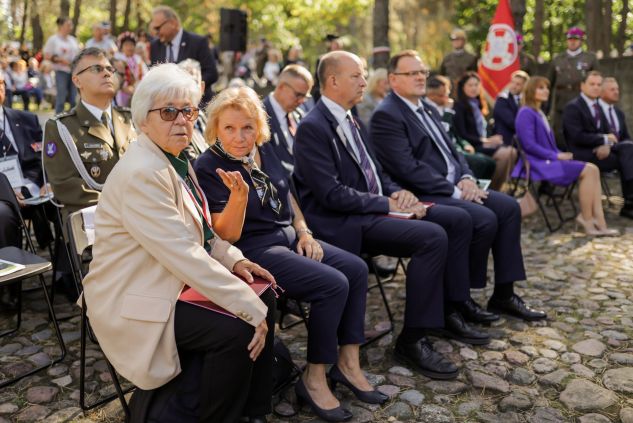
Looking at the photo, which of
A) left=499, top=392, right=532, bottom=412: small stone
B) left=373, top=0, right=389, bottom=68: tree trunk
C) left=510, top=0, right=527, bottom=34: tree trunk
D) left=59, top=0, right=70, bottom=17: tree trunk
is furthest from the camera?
left=59, top=0, right=70, bottom=17: tree trunk

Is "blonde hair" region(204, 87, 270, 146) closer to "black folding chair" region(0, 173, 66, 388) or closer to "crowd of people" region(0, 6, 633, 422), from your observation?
"crowd of people" region(0, 6, 633, 422)

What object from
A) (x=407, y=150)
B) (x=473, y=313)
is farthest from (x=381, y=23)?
(x=473, y=313)

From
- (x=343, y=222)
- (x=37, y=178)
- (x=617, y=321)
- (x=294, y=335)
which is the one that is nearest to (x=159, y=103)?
(x=343, y=222)

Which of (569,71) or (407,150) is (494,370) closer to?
(407,150)

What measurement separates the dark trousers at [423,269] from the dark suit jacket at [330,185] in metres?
0.24

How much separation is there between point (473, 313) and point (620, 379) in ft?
3.40

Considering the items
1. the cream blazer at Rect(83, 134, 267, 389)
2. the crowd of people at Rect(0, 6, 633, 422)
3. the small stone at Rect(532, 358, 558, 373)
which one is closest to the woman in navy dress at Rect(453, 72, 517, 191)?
the crowd of people at Rect(0, 6, 633, 422)

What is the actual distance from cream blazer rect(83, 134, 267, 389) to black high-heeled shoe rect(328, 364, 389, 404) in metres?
0.91

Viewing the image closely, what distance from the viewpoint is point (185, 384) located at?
272 cm

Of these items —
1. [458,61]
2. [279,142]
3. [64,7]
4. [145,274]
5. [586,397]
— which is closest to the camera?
[145,274]

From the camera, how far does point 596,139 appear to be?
24.7 feet

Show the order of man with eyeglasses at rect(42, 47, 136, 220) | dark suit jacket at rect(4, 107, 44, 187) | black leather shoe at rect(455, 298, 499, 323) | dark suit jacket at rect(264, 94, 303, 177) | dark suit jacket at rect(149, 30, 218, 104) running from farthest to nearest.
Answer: dark suit jacket at rect(149, 30, 218, 104) → dark suit jacket at rect(264, 94, 303, 177) → dark suit jacket at rect(4, 107, 44, 187) → black leather shoe at rect(455, 298, 499, 323) → man with eyeglasses at rect(42, 47, 136, 220)

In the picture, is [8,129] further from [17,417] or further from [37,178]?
[17,417]

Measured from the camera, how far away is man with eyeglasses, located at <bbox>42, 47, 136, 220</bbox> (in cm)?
416
